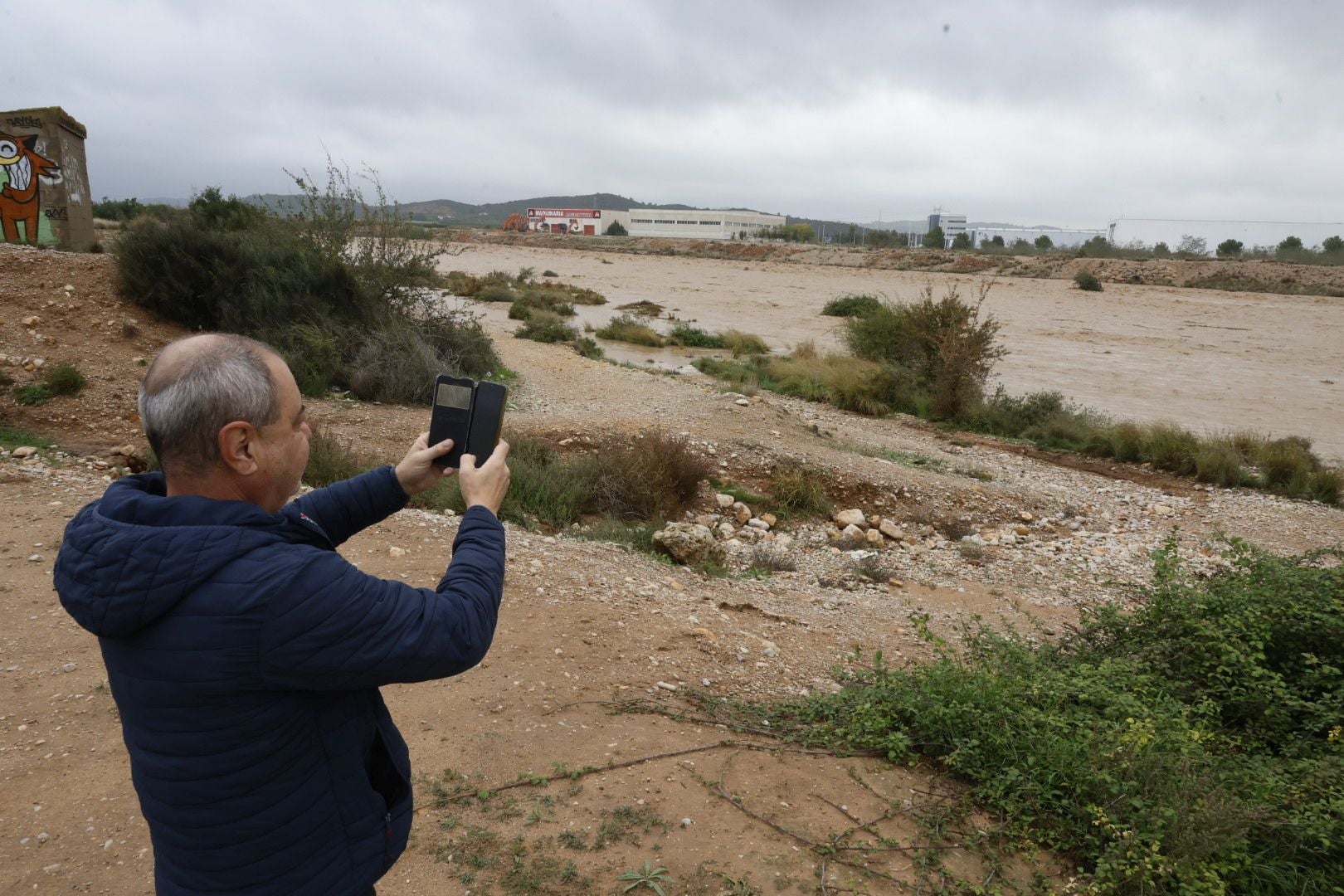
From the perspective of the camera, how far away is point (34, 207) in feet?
49.6

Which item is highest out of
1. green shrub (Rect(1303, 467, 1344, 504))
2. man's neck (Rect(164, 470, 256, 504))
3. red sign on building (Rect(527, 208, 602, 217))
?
red sign on building (Rect(527, 208, 602, 217))

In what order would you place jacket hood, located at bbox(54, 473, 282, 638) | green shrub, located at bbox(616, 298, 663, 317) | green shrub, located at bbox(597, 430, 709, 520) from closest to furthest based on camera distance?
jacket hood, located at bbox(54, 473, 282, 638) → green shrub, located at bbox(597, 430, 709, 520) → green shrub, located at bbox(616, 298, 663, 317)

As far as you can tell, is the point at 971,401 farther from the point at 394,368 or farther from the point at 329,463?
the point at 329,463

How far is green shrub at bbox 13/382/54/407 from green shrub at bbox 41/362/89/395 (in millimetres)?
60

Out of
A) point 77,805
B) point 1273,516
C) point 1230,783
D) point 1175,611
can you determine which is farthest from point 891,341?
point 77,805

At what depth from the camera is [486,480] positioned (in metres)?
1.79

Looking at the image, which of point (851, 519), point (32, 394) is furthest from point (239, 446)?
point (32, 394)

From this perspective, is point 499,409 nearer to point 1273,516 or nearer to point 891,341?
point 1273,516

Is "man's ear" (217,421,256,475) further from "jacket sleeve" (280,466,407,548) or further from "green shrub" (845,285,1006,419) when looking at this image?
"green shrub" (845,285,1006,419)

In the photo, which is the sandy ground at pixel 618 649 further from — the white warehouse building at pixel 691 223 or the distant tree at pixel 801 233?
the white warehouse building at pixel 691 223

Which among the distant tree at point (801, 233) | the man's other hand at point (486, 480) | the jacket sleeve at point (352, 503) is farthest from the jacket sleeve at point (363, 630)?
the distant tree at point (801, 233)

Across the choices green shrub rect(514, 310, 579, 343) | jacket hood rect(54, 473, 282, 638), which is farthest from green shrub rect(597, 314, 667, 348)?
jacket hood rect(54, 473, 282, 638)

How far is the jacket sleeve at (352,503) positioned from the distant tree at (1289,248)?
7291 cm

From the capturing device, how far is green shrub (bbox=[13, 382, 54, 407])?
8.41 meters
